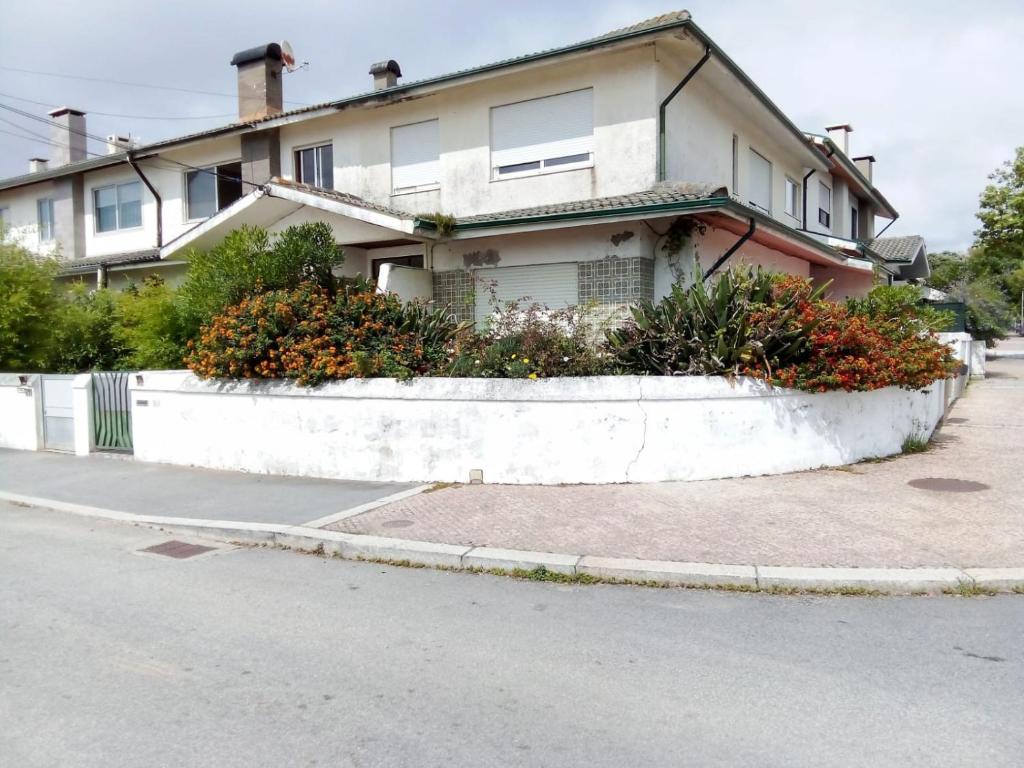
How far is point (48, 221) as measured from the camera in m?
22.3

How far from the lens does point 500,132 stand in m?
13.3

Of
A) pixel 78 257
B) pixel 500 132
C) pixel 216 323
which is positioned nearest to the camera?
pixel 216 323

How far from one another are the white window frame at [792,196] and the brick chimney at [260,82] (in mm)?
12423

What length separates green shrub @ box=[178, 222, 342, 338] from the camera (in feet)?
34.8

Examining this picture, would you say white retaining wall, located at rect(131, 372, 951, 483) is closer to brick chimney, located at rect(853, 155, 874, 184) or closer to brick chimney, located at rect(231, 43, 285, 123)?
brick chimney, located at rect(231, 43, 285, 123)

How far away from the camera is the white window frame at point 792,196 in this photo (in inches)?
728

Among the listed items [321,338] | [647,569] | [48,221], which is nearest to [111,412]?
[321,338]

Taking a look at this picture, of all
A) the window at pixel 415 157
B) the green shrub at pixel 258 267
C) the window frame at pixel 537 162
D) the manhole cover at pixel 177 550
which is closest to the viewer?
the manhole cover at pixel 177 550

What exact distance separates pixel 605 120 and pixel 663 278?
285 centimetres

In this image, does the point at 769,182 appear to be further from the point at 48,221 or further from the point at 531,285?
the point at 48,221

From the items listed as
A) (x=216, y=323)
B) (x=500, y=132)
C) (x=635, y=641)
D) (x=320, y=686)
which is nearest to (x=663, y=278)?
(x=500, y=132)

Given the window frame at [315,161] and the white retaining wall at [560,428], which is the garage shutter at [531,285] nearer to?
the white retaining wall at [560,428]

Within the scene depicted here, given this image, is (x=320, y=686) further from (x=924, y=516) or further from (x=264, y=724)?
(x=924, y=516)

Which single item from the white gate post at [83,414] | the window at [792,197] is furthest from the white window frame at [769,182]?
the white gate post at [83,414]
